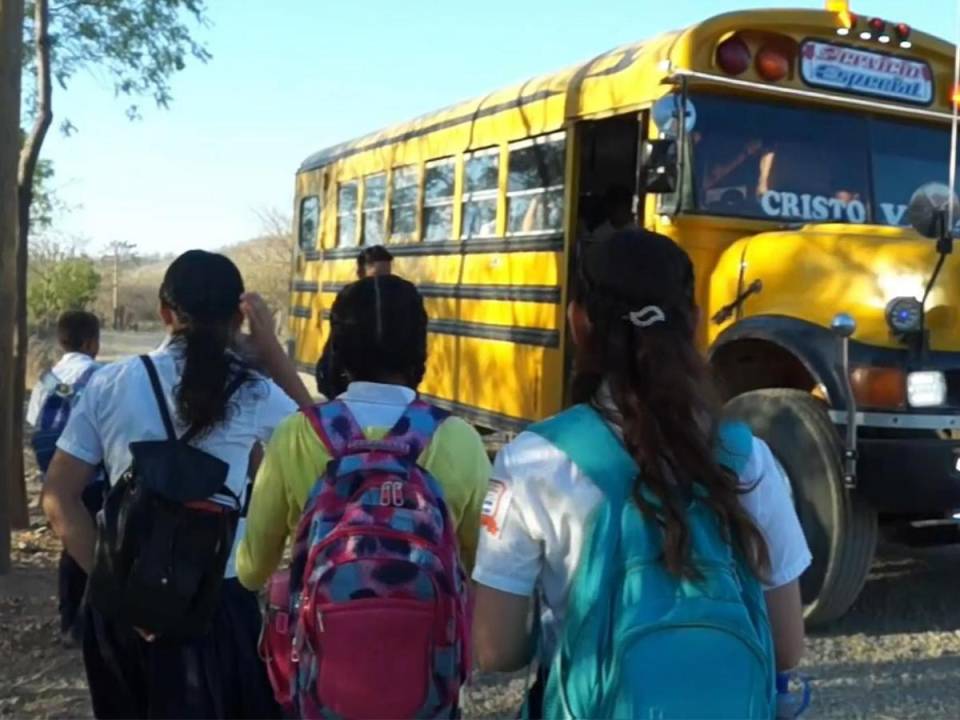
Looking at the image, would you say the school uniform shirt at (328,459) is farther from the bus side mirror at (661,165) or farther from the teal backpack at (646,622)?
the bus side mirror at (661,165)

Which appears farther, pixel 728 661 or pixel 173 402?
pixel 173 402

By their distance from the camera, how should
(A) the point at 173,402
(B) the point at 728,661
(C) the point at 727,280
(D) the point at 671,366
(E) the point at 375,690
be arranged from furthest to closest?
(C) the point at 727,280
(A) the point at 173,402
(E) the point at 375,690
(D) the point at 671,366
(B) the point at 728,661

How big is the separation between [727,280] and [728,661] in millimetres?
4113

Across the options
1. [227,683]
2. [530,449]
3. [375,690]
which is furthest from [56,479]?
[530,449]

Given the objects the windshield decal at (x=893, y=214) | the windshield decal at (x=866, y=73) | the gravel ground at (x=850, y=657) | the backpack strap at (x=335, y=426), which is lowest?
the gravel ground at (x=850, y=657)

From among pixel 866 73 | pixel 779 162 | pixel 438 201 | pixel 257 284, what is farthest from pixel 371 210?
pixel 257 284

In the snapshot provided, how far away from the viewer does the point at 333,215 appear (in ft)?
34.7

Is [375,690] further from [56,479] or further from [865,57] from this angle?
[865,57]

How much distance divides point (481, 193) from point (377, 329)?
549 cm

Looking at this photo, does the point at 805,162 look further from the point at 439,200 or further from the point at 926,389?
the point at 439,200

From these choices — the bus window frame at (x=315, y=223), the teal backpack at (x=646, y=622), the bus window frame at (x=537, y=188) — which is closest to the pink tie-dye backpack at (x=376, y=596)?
the teal backpack at (x=646, y=622)

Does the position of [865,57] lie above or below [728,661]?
above

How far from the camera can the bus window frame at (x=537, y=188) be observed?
668cm

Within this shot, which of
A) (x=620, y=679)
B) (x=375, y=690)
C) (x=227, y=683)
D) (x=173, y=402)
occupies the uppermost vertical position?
(x=173, y=402)
